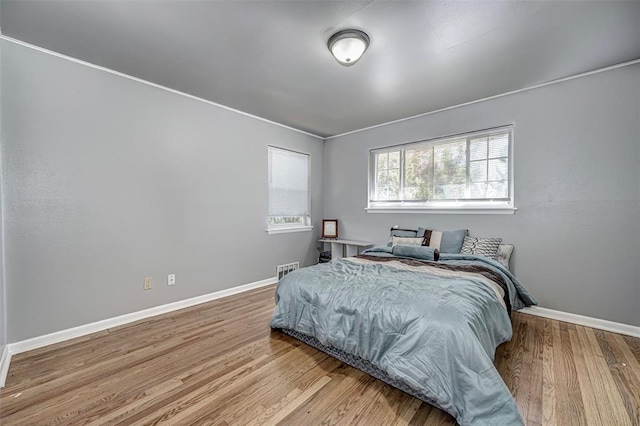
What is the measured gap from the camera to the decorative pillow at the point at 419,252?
2982 mm

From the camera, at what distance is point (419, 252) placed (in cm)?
302

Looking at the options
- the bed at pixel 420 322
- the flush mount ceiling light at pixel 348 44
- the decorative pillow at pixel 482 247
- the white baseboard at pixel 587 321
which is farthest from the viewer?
the decorative pillow at pixel 482 247

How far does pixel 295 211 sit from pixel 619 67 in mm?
4059

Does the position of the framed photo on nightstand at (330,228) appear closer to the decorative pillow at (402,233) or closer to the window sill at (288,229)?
the window sill at (288,229)

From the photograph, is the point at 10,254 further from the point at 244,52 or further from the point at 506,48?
the point at 506,48

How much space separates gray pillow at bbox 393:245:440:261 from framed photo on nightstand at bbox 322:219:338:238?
178cm

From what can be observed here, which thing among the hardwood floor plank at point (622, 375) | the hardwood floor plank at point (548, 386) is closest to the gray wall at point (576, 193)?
the hardwood floor plank at point (622, 375)

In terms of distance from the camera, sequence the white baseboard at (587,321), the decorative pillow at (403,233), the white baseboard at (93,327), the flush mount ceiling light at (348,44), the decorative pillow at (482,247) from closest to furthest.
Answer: the flush mount ceiling light at (348,44) < the white baseboard at (93,327) < the white baseboard at (587,321) < the decorative pillow at (482,247) < the decorative pillow at (403,233)

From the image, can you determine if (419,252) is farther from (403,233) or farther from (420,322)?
(420,322)

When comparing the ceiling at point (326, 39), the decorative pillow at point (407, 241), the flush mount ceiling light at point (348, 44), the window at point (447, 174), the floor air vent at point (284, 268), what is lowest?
the floor air vent at point (284, 268)

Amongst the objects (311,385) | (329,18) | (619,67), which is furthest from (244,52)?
(619,67)

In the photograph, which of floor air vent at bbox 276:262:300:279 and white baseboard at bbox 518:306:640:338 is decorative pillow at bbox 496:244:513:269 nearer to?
white baseboard at bbox 518:306:640:338

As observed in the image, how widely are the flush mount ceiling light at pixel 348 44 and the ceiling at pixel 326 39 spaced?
6cm

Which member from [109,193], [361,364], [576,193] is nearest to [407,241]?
[576,193]
